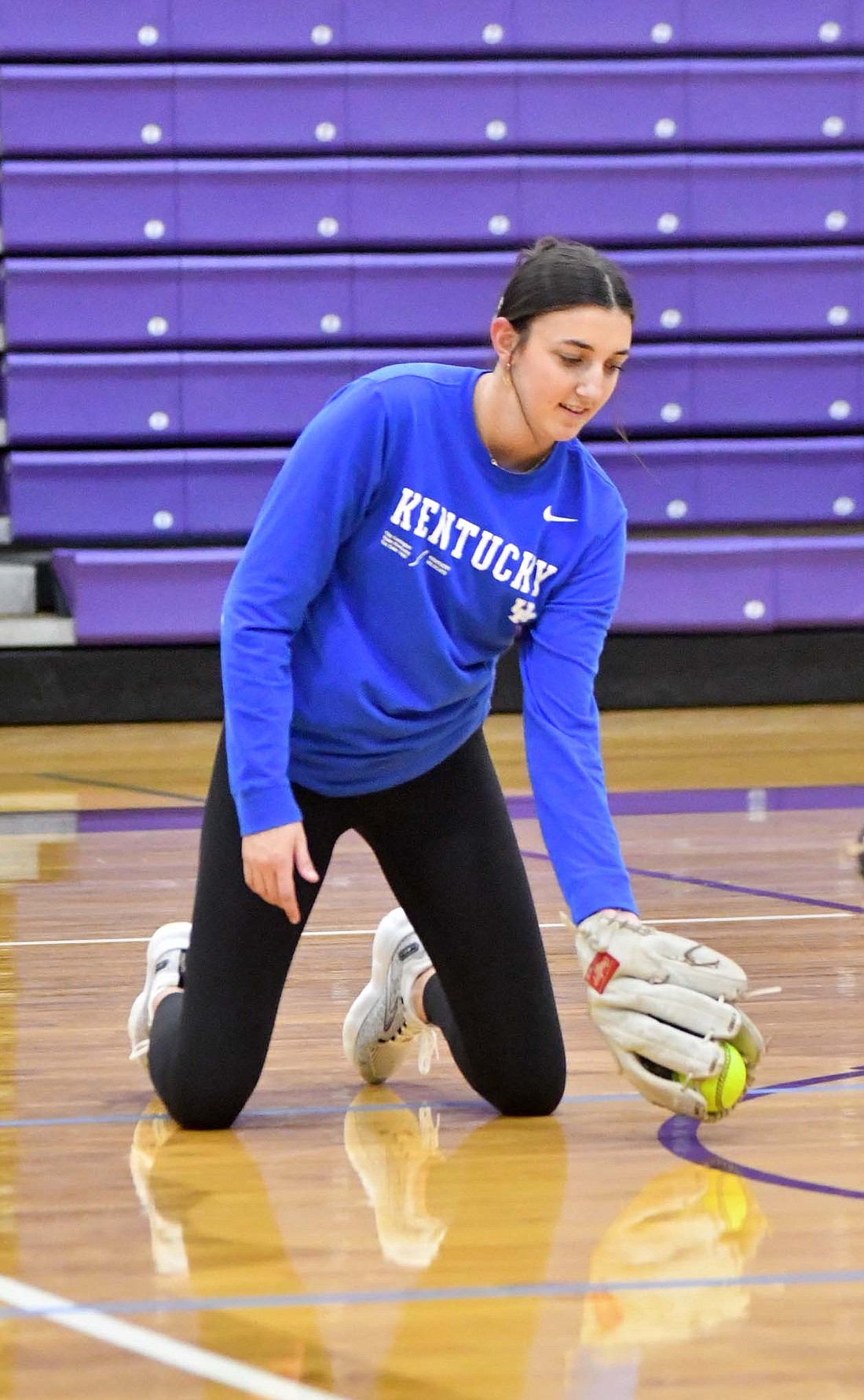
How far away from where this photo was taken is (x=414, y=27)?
239 inches

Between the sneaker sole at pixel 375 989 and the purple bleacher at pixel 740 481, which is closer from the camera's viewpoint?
the sneaker sole at pixel 375 989

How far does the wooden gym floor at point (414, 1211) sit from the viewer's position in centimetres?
135

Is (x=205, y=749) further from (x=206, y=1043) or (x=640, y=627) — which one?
(x=206, y=1043)

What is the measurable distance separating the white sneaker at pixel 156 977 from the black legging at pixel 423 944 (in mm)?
62

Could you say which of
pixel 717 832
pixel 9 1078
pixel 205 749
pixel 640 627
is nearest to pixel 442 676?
pixel 9 1078

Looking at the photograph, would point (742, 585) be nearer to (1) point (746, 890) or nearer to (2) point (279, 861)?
(1) point (746, 890)

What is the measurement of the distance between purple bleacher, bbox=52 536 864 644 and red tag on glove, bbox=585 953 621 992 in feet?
12.8

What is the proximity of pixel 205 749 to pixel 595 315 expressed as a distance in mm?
3498

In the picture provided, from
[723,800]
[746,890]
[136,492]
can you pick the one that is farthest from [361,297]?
[746,890]

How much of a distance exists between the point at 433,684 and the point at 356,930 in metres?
1.14

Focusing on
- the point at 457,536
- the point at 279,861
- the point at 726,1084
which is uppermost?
the point at 457,536

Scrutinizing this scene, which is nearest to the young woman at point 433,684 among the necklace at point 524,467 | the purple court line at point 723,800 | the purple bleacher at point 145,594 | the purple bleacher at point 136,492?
the necklace at point 524,467

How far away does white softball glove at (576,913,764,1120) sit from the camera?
1817 mm

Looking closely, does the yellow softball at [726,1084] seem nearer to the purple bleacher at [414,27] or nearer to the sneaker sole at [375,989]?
the sneaker sole at [375,989]
